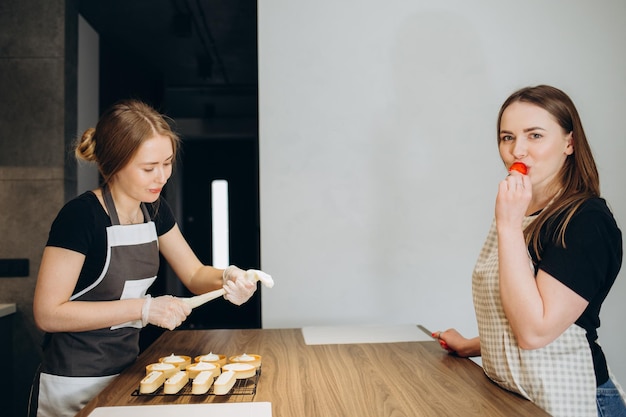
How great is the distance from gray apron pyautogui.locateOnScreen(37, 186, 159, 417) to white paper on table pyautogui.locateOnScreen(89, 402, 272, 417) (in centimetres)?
38

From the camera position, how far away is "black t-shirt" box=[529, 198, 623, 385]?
110 centimetres

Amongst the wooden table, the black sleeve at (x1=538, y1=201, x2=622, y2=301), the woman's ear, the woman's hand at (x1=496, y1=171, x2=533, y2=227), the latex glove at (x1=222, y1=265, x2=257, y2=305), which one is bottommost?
the wooden table

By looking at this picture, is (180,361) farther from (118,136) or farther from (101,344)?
(118,136)

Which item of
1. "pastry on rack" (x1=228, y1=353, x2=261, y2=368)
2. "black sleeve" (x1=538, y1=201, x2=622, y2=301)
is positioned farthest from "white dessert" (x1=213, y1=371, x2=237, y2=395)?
"black sleeve" (x1=538, y1=201, x2=622, y2=301)

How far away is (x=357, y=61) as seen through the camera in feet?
8.54

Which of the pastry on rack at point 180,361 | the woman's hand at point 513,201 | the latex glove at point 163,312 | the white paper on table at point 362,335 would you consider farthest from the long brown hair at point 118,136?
the woman's hand at point 513,201

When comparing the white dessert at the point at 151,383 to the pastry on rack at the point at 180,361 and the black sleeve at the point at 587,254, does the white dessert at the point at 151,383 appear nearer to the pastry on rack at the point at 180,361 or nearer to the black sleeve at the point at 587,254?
the pastry on rack at the point at 180,361

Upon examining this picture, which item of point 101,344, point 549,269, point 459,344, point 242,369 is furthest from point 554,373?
point 101,344

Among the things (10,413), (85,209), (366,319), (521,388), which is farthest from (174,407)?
(10,413)

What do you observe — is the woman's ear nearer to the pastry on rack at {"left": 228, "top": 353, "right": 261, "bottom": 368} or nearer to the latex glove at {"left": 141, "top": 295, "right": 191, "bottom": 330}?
the pastry on rack at {"left": 228, "top": 353, "right": 261, "bottom": 368}

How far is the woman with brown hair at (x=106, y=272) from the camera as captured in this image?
1.38 meters

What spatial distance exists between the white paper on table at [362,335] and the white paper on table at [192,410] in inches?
24.0

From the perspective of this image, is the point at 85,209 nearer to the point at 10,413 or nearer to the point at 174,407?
the point at 174,407

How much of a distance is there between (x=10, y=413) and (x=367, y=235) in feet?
6.41
